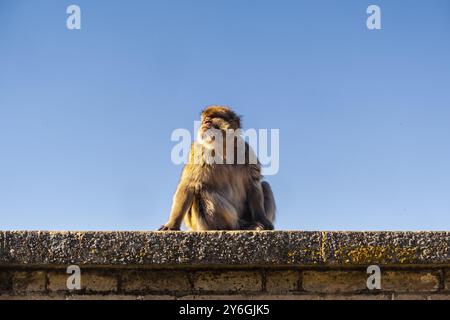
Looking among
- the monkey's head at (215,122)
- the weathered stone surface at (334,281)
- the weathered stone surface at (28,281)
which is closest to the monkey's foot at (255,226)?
the monkey's head at (215,122)

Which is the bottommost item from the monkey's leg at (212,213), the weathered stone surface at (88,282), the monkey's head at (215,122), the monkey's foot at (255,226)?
the weathered stone surface at (88,282)

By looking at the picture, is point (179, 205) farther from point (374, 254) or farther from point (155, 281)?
point (374, 254)

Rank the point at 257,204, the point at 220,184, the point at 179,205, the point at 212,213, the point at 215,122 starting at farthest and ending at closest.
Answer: the point at 215,122 → the point at 257,204 → the point at 220,184 → the point at 212,213 → the point at 179,205

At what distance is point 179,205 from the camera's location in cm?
618

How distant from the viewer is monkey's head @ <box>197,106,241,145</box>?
677 cm

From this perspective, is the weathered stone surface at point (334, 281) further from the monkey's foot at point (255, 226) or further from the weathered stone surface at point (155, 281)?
the monkey's foot at point (255, 226)

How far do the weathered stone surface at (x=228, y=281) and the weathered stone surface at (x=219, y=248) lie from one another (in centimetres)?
11

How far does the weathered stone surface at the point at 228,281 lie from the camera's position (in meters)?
3.92

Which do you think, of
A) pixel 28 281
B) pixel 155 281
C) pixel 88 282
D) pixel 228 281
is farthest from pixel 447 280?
pixel 28 281

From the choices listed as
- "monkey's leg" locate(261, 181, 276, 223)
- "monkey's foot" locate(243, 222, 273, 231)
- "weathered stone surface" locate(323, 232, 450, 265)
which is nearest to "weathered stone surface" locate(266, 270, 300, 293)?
"weathered stone surface" locate(323, 232, 450, 265)

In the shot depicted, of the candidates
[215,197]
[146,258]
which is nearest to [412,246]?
[146,258]

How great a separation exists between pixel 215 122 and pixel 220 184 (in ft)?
2.19

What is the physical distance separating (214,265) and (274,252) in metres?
0.35

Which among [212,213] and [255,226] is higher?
[212,213]
